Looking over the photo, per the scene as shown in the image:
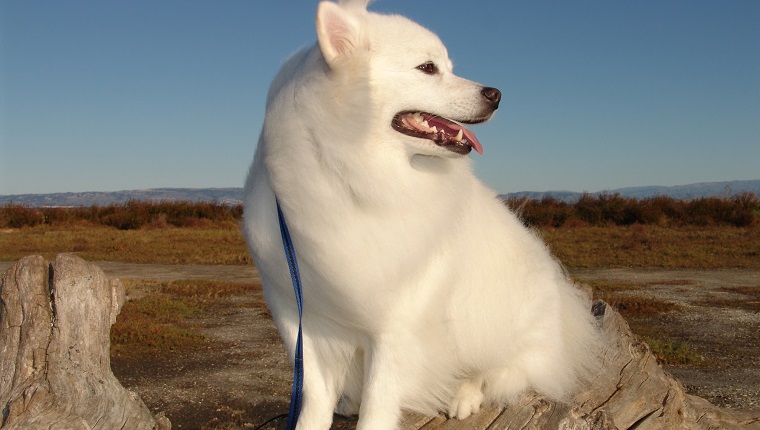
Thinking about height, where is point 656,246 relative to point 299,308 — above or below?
below

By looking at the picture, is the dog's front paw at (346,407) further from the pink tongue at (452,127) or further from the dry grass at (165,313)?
the dry grass at (165,313)

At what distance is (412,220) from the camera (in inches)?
109

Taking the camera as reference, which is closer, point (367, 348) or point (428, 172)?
point (428, 172)

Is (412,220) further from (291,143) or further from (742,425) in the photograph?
(742,425)

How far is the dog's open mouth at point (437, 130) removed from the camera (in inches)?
105

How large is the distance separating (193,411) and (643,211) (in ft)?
82.5

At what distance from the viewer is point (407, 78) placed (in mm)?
2689

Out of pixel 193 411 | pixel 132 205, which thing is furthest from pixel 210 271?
pixel 132 205

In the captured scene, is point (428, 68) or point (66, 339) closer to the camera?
point (428, 68)

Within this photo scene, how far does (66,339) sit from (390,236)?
235cm

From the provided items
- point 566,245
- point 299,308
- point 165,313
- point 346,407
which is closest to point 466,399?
point 346,407

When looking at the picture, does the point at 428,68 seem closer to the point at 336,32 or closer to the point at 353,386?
the point at 336,32

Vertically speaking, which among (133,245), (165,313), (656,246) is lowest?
(133,245)

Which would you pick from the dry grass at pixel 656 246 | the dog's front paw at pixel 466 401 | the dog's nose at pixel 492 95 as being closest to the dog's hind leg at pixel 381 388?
the dog's front paw at pixel 466 401
